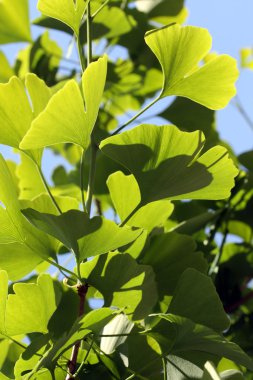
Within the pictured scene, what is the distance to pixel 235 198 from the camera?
0.97 meters

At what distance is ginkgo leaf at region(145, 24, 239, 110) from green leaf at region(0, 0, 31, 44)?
473 mm

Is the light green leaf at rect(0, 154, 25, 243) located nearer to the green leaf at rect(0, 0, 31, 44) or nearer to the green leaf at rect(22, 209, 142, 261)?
the green leaf at rect(22, 209, 142, 261)

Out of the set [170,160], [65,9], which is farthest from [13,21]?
[170,160]

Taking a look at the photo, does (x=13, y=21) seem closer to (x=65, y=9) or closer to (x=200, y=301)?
(x=65, y=9)

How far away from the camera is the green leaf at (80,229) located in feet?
1.84

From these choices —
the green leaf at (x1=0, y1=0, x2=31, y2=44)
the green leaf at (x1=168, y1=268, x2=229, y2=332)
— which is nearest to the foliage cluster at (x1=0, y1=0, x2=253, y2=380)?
the green leaf at (x1=168, y1=268, x2=229, y2=332)

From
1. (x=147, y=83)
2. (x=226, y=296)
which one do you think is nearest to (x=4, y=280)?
(x=226, y=296)

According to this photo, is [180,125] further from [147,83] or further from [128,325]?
[128,325]

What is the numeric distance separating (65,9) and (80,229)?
0.70 ft

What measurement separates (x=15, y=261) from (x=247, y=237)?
442 millimetres

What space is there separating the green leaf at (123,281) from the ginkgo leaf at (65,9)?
0.72 ft

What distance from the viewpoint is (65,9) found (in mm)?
647

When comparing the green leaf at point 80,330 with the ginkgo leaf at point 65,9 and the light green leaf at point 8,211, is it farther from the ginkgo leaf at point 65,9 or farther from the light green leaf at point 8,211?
the ginkgo leaf at point 65,9

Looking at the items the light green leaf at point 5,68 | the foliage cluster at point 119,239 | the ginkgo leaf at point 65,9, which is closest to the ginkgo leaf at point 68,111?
the foliage cluster at point 119,239
